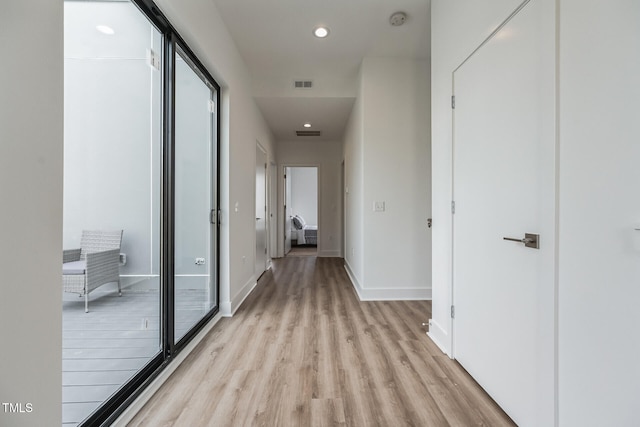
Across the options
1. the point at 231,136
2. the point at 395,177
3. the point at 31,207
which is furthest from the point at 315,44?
the point at 31,207

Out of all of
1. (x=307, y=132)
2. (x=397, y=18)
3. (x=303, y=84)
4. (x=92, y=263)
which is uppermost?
(x=397, y=18)

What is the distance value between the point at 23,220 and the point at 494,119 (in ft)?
6.59

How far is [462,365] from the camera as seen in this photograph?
1.78 metres

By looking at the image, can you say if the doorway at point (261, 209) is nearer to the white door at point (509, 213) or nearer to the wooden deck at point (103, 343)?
the wooden deck at point (103, 343)

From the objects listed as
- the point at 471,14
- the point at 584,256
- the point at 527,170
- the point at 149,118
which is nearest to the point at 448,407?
the point at 584,256

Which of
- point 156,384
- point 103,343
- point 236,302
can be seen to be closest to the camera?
point 103,343

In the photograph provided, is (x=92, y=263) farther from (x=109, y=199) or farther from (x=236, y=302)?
(x=236, y=302)

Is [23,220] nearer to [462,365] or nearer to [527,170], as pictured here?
[527,170]

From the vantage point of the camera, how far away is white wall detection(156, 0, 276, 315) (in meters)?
2.00

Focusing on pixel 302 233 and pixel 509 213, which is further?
pixel 302 233

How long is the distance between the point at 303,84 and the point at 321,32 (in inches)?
36.8

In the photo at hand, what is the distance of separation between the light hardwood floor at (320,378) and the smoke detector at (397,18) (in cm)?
283

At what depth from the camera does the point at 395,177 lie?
3.20 m

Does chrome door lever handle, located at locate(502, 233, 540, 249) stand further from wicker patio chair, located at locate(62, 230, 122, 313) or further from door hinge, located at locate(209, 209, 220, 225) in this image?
door hinge, located at locate(209, 209, 220, 225)
